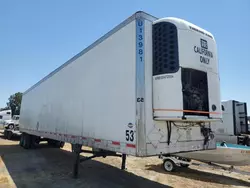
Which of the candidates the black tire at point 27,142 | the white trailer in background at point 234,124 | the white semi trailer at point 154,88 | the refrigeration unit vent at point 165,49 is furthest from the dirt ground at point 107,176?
the white trailer in background at point 234,124

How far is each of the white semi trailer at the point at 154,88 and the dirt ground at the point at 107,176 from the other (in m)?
1.83

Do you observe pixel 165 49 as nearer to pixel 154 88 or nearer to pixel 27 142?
pixel 154 88

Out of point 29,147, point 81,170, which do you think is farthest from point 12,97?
point 81,170

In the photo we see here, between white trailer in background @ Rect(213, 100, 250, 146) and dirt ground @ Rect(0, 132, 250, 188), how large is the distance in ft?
14.7

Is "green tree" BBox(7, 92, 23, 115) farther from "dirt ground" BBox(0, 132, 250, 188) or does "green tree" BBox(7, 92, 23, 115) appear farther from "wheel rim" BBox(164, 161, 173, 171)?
"wheel rim" BBox(164, 161, 173, 171)

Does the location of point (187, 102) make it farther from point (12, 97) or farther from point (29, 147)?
point (12, 97)

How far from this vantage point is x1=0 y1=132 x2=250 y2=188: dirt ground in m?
6.60

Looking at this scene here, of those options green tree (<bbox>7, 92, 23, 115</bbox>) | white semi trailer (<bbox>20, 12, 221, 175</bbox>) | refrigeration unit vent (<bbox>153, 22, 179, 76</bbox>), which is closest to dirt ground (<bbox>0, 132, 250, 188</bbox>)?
white semi trailer (<bbox>20, 12, 221, 175</bbox>)

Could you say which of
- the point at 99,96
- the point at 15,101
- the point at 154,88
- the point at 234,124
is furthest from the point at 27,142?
the point at 15,101

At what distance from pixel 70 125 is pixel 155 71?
404cm

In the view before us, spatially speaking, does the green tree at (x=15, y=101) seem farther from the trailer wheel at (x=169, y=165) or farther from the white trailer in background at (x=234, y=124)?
the trailer wheel at (x=169, y=165)

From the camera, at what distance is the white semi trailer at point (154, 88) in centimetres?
429

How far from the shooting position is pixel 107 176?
741 centimetres

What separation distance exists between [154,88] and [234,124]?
38.4 feet
